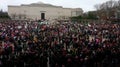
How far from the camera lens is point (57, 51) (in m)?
21.3

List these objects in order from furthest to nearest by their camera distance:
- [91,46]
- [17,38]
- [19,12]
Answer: [19,12] < [17,38] < [91,46]

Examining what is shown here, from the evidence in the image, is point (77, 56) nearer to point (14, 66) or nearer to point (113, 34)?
point (14, 66)

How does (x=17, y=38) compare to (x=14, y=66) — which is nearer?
(x=14, y=66)

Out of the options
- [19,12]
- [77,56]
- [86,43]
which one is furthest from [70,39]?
[19,12]

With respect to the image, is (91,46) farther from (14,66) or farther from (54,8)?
(54,8)

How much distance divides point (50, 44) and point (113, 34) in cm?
1054

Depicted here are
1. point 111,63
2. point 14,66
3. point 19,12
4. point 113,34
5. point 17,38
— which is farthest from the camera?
point 19,12

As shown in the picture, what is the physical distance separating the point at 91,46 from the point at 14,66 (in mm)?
7141

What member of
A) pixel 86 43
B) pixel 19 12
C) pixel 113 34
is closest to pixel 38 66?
pixel 86 43

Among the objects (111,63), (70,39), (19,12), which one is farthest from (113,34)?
(19,12)

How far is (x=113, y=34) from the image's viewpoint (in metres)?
33.1

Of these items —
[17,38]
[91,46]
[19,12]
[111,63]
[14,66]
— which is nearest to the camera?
[14,66]

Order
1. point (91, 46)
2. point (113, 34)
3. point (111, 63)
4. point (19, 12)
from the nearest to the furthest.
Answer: point (111, 63) < point (91, 46) < point (113, 34) < point (19, 12)

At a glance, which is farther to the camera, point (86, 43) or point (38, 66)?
point (86, 43)
